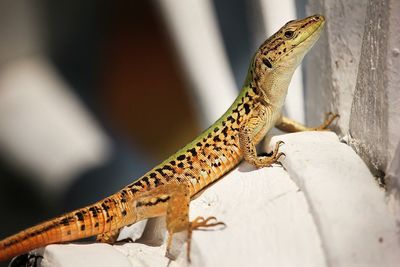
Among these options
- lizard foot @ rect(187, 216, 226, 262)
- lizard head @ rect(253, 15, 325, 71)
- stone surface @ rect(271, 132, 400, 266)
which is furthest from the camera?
lizard head @ rect(253, 15, 325, 71)

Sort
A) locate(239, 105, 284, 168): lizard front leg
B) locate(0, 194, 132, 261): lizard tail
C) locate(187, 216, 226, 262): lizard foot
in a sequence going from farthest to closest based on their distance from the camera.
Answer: locate(239, 105, 284, 168): lizard front leg < locate(0, 194, 132, 261): lizard tail < locate(187, 216, 226, 262): lizard foot

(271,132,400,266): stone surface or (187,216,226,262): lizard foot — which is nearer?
(271,132,400,266): stone surface

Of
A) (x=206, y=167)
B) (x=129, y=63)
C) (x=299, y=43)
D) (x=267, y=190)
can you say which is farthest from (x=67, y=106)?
(x=267, y=190)

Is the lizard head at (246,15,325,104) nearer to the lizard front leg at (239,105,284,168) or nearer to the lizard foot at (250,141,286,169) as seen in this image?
the lizard front leg at (239,105,284,168)

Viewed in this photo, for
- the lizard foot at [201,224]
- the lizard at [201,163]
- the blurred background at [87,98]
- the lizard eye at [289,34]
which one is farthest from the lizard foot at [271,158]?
the blurred background at [87,98]

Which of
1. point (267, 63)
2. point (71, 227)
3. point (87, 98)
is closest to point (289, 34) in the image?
point (267, 63)

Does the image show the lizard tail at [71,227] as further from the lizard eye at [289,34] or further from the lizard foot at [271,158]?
the lizard eye at [289,34]

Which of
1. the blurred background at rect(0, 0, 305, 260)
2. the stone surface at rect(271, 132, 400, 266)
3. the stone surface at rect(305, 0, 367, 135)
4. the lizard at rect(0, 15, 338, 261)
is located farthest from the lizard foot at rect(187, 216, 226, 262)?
the blurred background at rect(0, 0, 305, 260)
